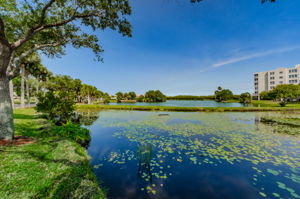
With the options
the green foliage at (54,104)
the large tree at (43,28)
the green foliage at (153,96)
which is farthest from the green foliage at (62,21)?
the green foliage at (153,96)

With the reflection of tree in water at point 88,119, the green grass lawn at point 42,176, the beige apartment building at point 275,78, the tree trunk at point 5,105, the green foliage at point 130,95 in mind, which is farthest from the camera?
the green foliage at point 130,95

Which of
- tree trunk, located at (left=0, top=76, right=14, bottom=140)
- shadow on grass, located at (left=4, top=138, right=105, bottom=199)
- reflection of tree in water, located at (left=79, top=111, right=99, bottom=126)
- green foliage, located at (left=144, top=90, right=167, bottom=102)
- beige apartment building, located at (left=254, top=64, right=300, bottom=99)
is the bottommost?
reflection of tree in water, located at (left=79, top=111, right=99, bottom=126)

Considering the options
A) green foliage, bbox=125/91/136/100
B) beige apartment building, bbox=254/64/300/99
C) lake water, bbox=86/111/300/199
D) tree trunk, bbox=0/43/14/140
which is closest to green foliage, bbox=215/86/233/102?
beige apartment building, bbox=254/64/300/99

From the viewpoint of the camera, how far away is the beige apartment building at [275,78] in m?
56.3

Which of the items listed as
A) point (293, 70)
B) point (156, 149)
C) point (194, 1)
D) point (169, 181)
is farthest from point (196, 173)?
point (293, 70)

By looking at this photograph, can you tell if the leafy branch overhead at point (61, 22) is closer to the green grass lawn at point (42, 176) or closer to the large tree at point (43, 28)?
the large tree at point (43, 28)

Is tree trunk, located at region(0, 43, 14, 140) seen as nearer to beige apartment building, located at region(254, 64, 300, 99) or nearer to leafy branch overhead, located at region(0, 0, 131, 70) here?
leafy branch overhead, located at region(0, 0, 131, 70)

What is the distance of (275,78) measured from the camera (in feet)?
203

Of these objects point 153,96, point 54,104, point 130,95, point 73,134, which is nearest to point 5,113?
point 73,134

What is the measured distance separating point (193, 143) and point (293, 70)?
87.2 m

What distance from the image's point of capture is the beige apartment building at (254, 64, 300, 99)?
56322 mm

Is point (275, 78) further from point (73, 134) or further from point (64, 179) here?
point (64, 179)

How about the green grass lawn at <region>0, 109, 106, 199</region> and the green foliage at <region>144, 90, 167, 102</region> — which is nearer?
the green grass lawn at <region>0, 109, 106, 199</region>

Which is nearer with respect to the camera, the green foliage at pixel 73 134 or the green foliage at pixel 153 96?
the green foliage at pixel 73 134
